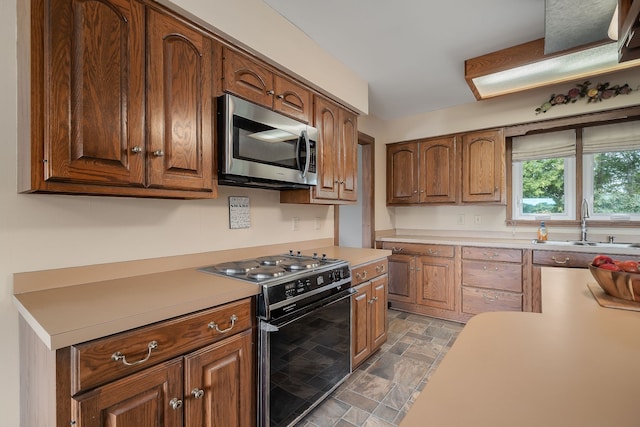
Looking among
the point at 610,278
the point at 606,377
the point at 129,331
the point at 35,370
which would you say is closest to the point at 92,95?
the point at 129,331

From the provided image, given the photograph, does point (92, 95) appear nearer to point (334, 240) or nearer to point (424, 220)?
point (334, 240)

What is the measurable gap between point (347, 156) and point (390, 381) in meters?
1.84

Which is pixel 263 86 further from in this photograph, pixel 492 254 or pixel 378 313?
pixel 492 254

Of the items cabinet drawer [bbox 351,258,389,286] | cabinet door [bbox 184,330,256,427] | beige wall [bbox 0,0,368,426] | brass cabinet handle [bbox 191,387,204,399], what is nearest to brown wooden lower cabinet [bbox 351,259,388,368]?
cabinet drawer [bbox 351,258,389,286]

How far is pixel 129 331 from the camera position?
3.19 ft

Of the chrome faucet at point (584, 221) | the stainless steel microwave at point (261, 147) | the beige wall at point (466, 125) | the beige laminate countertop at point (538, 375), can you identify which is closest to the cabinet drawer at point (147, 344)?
the stainless steel microwave at point (261, 147)

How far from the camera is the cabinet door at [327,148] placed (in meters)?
2.33

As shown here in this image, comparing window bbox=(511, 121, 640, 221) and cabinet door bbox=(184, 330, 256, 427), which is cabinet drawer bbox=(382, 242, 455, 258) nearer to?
window bbox=(511, 121, 640, 221)

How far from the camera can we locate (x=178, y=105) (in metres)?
1.43

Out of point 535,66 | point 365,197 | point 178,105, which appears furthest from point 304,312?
point 535,66

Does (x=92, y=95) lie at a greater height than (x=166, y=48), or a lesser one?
lesser

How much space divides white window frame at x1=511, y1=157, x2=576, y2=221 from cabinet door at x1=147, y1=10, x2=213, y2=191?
11.1 feet

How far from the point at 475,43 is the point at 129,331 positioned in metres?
2.75

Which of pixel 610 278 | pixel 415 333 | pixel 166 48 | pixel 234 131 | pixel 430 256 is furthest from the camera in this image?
pixel 430 256
